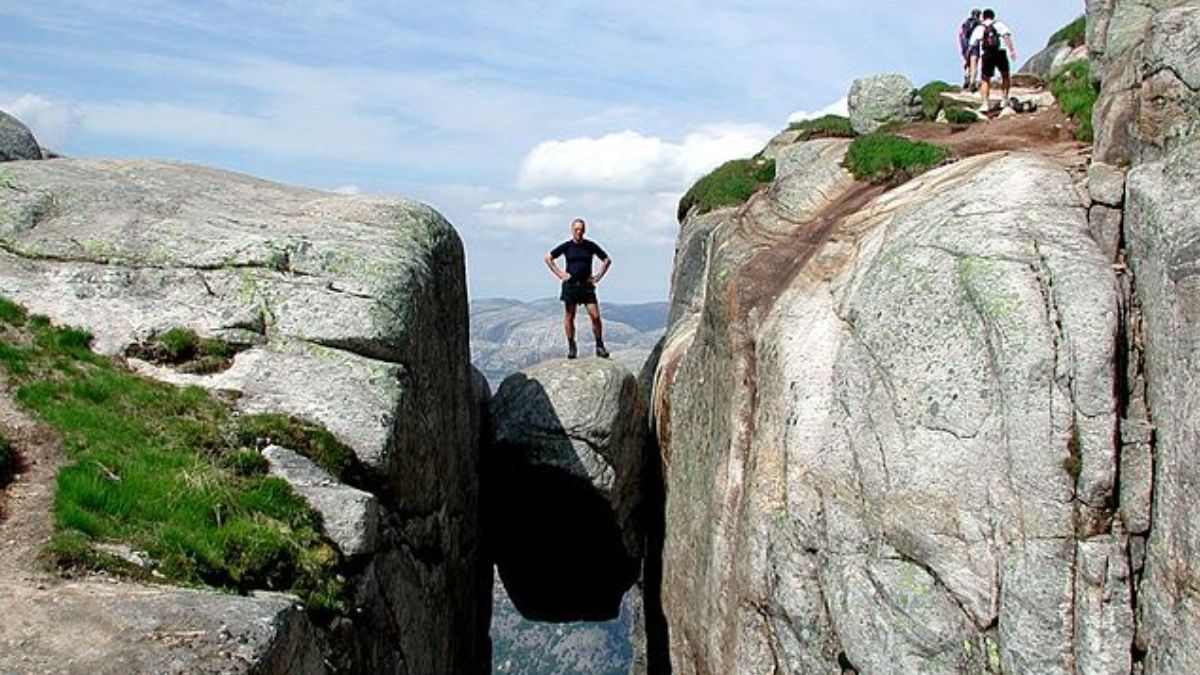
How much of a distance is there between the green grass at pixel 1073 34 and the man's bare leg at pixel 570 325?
25702mm

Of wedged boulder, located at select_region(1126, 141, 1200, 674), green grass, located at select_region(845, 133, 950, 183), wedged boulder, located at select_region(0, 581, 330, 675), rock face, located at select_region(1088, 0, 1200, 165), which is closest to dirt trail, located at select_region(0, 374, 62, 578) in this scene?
wedged boulder, located at select_region(0, 581, 330, 675)

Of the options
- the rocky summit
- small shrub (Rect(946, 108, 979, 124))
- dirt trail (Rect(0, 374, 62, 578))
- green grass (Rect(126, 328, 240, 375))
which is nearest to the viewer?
dirt trail (Rect(0, 374, 62, 578))

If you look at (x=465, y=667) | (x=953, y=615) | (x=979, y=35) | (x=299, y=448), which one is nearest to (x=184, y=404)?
(x=299, y=448)

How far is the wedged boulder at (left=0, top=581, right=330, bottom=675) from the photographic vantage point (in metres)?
10.1

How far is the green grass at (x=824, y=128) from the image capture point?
132 ft

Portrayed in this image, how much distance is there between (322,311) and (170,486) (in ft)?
20.0

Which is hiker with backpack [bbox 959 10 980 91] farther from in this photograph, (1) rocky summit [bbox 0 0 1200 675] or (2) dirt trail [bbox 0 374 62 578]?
(2) dirt trail [bbox 0 374 62 578]

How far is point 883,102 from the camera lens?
39.3 meters

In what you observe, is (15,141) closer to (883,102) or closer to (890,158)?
(890,158)

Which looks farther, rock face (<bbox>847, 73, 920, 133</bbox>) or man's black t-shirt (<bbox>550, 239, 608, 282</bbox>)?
rock face (<bbox>847, 73, 920, 133</bbox>)

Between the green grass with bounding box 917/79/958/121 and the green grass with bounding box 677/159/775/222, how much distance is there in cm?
559

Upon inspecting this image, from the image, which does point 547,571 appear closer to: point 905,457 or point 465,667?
point 465,667

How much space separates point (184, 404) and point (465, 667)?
417 inches

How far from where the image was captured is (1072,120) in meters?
25.0
